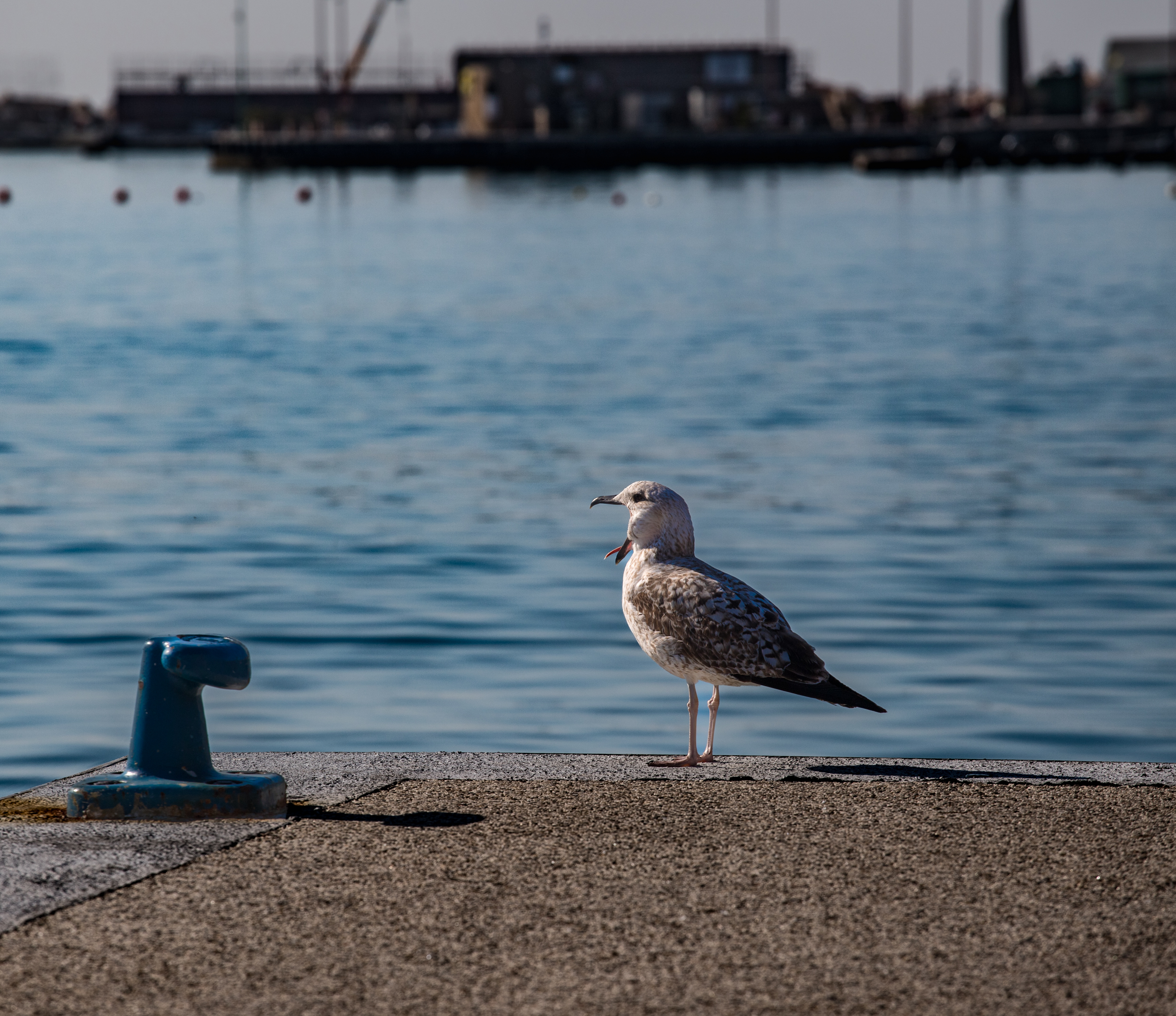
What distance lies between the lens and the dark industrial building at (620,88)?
11706 cm

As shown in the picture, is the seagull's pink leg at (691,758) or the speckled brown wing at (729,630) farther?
the seagull's pink leg at (691,758)

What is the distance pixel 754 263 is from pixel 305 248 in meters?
14.3

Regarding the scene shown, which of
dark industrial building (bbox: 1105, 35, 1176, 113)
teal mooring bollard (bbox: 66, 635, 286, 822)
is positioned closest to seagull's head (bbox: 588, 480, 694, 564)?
teal mooring bollard (bbox: 66, 635, 286, 822)

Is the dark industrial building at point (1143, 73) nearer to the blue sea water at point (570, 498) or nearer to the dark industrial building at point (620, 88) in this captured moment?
the dark industrial building at point (620, 88)

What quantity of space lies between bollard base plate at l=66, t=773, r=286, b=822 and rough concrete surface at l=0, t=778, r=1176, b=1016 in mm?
160

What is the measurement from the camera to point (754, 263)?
1779 inches

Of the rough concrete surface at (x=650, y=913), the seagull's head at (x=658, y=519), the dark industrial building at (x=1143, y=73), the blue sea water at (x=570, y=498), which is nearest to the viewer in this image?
the rough concrete surface at (x=650, y=913)

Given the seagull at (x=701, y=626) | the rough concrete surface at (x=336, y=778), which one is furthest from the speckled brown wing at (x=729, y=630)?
the rough concrete surface at (x=336, y=778)

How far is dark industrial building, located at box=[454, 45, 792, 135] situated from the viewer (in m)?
117

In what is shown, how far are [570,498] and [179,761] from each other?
9770 millimetres

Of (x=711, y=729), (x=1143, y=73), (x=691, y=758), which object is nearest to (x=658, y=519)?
(x=711, y=729)

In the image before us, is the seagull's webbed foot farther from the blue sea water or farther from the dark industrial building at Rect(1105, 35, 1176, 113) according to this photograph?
the dark industrial building at Rect(1105, 35, 1176, 113)

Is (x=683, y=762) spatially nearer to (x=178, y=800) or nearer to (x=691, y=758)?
(x=691, y=758)

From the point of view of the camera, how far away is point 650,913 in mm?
4398
